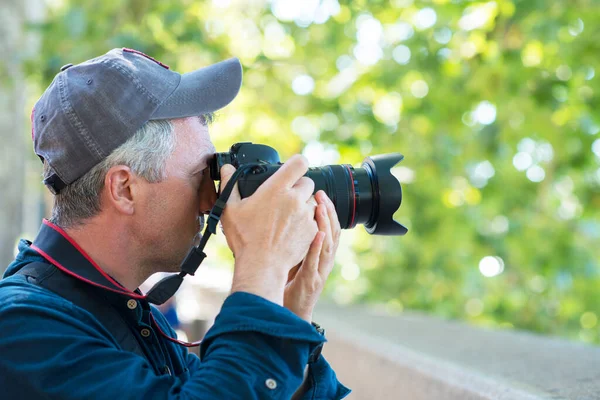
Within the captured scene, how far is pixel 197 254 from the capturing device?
5.07 ft

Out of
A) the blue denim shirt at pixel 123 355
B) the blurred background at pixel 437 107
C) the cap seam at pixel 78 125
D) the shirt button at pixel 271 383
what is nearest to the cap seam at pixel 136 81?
the cap seam at pixel 78 125

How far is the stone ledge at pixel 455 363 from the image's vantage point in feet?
6.88

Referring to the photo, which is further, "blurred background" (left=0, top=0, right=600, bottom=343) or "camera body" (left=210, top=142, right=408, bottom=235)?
"blurred background" (left=0, top=0, right=600, bottom=343)

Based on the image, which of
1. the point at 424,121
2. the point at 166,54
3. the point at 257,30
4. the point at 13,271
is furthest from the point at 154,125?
the point at 257,30

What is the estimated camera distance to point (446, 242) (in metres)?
6.57

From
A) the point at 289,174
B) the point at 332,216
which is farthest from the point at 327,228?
the point at 289,174

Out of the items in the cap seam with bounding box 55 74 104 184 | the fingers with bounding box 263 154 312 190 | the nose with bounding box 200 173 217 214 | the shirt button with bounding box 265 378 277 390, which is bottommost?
the shirt button with bounding box 265 378 277 390

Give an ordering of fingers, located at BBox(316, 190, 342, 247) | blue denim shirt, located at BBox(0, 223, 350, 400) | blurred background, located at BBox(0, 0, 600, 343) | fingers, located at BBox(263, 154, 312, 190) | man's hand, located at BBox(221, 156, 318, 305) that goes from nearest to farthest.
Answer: blue denim shirt, located at BBox(0, 223, 350, 400) < man's hand, located at BBox(221, 156, 318, 305) < fingers, located at BBox(263, 154, 312, 190) < fingers, located at BBox(316, 190, 342, 247) < blurred background, located at BBox(0, 0, 600, 343)

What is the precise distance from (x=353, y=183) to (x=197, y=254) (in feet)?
1.48

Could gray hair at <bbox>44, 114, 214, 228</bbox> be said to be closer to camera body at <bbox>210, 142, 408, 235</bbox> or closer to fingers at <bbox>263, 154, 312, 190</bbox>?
camera body at <bbox>210, 142, 408, 235</bbox>

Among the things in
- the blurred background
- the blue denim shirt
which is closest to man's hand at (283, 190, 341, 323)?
the blue denim shirt

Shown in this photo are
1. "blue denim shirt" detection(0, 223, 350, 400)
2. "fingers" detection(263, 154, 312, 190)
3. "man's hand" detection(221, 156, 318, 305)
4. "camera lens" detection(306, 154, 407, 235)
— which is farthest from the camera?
"camera lens" detection(306, 154, 407, 235)

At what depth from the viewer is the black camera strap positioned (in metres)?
1.48

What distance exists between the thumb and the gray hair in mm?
137
